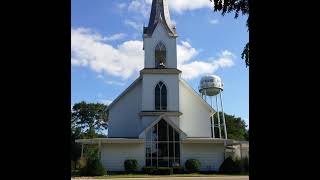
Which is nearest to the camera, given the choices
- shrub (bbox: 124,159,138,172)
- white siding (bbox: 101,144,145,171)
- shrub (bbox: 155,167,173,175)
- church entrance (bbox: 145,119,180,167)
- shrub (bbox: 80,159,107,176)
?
shrub (bbox: 80,159,107,176)

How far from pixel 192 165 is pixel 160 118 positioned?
4722 millimetres

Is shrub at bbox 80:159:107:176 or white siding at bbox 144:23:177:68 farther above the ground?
white siding at bbox 144:23:177:68

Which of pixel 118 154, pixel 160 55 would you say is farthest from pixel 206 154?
pixel 160 55

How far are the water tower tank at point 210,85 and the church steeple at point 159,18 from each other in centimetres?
765

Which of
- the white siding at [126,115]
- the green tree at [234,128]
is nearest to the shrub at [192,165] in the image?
the white siding at [126,115]

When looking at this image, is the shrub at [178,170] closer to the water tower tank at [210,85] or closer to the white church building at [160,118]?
the white church building at [160,118]

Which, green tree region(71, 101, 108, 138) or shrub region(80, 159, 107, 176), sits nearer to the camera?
shrub region(80, 159, 107, 176)

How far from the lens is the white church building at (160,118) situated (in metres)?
37.6

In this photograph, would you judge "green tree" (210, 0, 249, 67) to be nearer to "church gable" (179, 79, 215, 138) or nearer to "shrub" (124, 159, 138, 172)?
"shrub" (124, 159, 138, 172)

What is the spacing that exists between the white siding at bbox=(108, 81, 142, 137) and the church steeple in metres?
5.40

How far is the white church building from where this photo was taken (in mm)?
37594

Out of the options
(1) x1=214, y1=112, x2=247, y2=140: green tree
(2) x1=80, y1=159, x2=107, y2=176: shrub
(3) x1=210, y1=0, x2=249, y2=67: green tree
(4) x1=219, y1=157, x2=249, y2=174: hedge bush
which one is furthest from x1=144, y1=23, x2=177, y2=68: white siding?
(1) x1=214, y1=112, x2=247, y2=140: green tree
